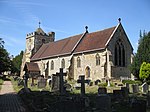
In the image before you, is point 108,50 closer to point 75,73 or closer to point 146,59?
point 146,59

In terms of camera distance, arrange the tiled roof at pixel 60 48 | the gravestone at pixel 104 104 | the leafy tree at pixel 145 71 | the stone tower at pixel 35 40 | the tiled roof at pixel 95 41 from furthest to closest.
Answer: the stone tower at pixel 35 40
the tiled roof at pixel 60 48
the tiled roof at pixel 95 41
the leafy tree at pixel 145 71
the gravestone at pixel 104 104

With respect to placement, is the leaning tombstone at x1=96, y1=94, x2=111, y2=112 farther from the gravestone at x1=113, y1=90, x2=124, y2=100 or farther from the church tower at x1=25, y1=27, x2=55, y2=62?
the church tower at x1=25, y1=27, x2=55, y2=62

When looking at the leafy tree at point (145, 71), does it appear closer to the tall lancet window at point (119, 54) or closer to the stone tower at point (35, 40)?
the tall lancet window at point (119, 54)

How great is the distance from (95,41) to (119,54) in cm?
481

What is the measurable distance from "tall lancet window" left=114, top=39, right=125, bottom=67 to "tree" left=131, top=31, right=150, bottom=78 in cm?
291

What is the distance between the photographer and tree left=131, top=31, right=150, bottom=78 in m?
34.4

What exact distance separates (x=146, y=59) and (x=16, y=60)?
65.6 meters

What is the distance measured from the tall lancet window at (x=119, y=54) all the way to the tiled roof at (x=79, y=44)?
7.86 ft

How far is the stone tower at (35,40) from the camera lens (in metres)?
58.2

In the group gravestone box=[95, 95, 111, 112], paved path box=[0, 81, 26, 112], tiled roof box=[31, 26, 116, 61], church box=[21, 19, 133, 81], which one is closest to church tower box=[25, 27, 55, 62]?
tiled roof box=[31, 26, 116, 61]

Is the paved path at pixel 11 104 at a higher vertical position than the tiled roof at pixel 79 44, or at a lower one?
lower

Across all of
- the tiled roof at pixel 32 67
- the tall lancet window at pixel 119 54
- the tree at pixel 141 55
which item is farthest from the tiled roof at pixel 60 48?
the tree at pixel 141 55

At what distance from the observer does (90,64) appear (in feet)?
126

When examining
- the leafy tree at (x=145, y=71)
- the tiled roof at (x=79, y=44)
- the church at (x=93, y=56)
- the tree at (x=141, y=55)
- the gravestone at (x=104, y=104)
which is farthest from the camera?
the tiled roof at (x=79, y=44)
